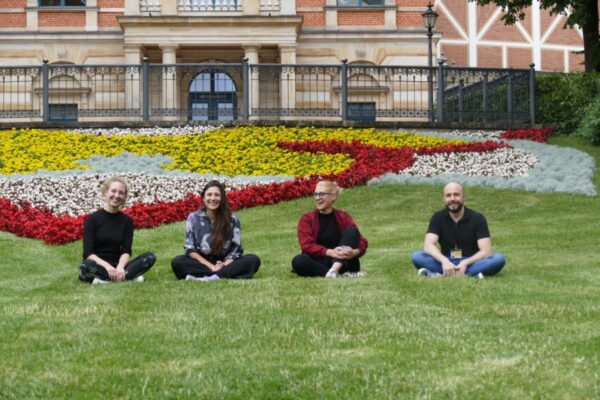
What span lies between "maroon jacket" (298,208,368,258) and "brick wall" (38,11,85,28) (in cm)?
2680

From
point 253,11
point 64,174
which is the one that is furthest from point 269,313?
point 253,11

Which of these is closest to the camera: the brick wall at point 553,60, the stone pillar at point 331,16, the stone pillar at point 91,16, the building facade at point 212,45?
the building facade at point 212,45

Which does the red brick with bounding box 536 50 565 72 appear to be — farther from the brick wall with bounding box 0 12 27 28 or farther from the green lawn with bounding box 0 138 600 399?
the green lawn with bounding box 0 138 600 399

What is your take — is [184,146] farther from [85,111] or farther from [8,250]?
[8,250]

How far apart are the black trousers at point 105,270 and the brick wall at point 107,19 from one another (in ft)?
86.6

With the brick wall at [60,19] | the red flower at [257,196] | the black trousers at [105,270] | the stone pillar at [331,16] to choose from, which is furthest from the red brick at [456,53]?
the black trousers at [105,270]

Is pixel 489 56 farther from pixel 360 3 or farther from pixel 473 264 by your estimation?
pixel 473 264

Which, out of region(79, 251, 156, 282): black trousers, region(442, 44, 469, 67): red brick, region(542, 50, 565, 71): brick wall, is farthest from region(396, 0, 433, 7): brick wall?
region(79, 251, 156, 282): black trousers

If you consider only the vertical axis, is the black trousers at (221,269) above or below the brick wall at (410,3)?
below

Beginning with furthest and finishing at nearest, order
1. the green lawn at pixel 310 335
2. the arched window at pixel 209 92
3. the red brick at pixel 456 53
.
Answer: the red brick at pixel 456 53
the arched window at pixel 209 92
the green lawn at pixel 310 335

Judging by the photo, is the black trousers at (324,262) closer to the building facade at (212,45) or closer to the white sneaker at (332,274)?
the white sneaker at (332,274)

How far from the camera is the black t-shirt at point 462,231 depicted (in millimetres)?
8758

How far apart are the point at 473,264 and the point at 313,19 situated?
2663 cm

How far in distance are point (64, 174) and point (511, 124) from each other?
40.7ft
